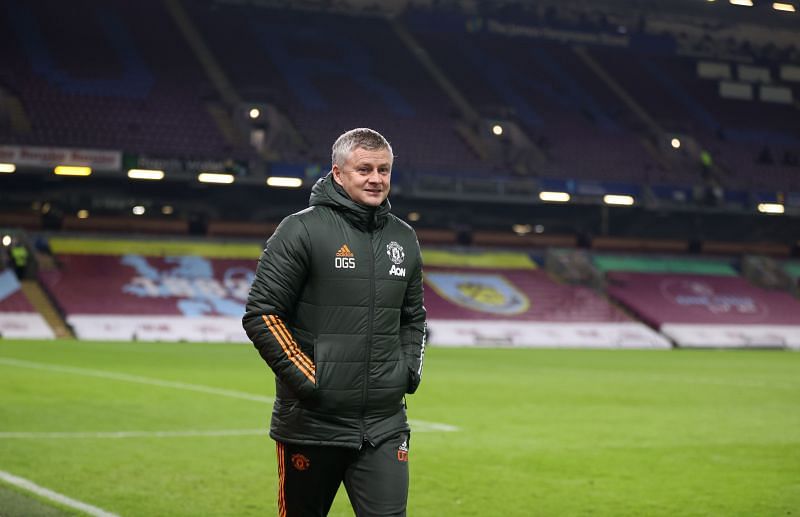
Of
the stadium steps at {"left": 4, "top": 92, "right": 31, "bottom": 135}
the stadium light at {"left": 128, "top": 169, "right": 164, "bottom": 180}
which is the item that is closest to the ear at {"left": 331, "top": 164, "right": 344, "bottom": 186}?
the stadium light at {"left": 128, "top": 169, "right": 164, "bottom": 180}

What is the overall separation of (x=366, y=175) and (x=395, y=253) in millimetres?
380

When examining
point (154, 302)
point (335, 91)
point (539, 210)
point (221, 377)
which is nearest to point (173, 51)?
point (335, 91)

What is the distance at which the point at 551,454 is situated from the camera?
13.0m

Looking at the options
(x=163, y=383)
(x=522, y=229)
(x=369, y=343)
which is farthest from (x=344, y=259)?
(x=522, y=229)

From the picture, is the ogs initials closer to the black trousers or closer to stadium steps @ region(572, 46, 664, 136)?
the black trousers

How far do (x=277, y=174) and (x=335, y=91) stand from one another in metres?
7.57

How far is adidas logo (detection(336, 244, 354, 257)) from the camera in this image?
204 inches

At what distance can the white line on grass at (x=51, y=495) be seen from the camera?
8.81 metres

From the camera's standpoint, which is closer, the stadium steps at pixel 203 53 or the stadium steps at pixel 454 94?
the stadium steps at pixel 203 53

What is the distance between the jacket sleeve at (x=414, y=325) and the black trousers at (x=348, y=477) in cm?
33

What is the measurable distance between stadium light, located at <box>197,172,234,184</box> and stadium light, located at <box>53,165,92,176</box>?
4058mm

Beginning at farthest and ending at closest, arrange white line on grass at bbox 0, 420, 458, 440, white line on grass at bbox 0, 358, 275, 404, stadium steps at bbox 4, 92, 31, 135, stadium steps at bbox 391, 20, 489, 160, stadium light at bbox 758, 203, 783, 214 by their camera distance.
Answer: stadium light at bbox 758, 203, 783, 214 < stadium steps at bbox 391, 20, 489, 160 < stadium steps at bbox 4, 92, 31, 135 < white line on grass at bbox 0, 358, 275, 404 < white line on grass at bbox 0, 420, 458, 440

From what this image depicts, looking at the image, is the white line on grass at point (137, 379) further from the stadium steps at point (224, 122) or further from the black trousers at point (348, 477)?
the stadium steps at point (224, 122)

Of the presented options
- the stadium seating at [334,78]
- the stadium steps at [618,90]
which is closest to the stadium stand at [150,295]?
the stadium seating at [334,78]
